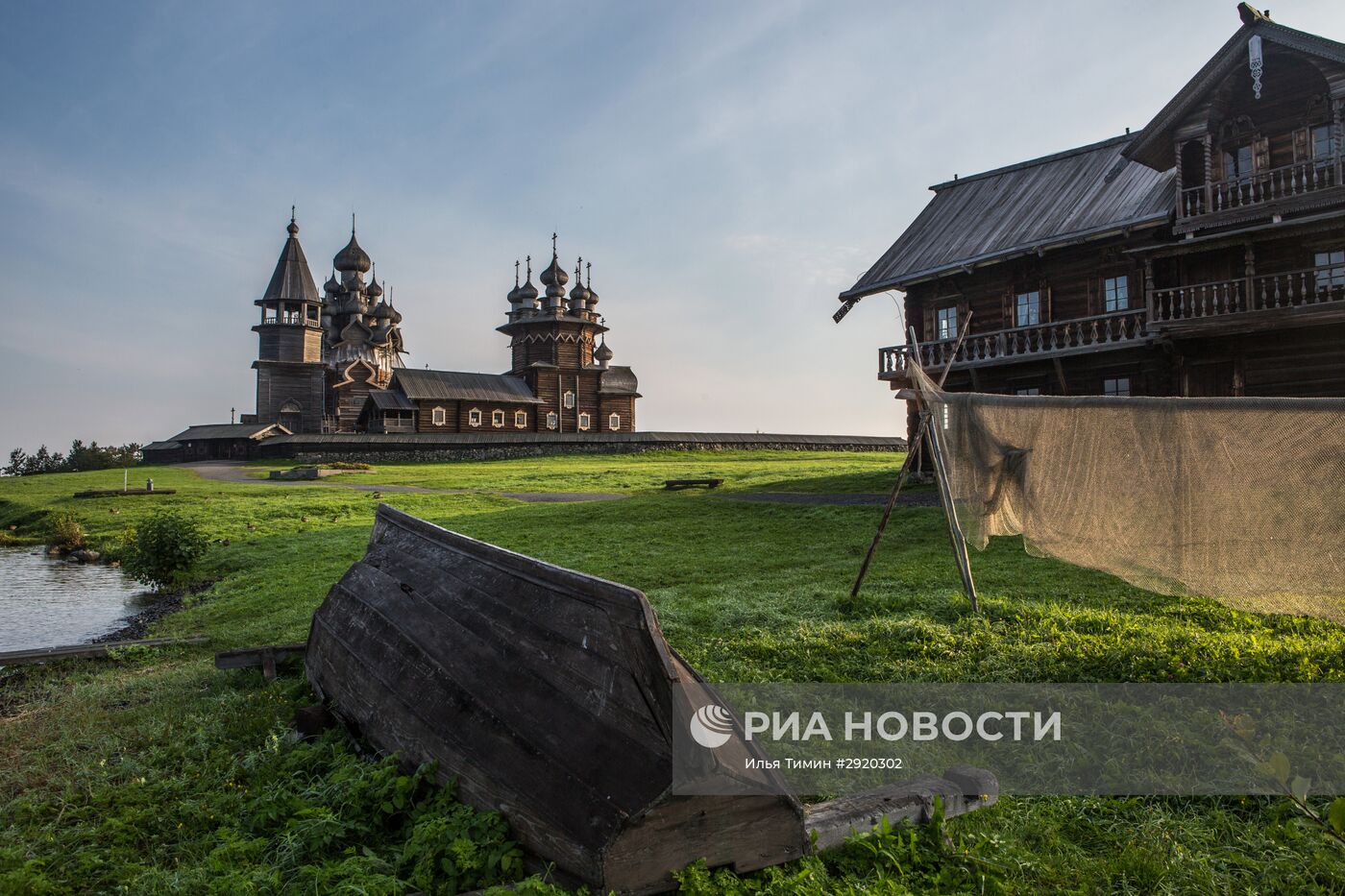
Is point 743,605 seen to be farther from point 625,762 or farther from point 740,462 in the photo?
point 740,462

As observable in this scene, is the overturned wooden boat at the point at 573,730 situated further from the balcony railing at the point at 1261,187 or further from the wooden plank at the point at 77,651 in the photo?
the balcony railing at the point at 1261,187

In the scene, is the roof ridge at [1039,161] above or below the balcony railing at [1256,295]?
above

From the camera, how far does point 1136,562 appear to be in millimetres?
6348

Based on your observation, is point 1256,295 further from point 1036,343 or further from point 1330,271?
point 1036,343

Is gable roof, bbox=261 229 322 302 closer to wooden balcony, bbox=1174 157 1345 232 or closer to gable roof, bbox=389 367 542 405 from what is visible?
gable roof, bbox=389 367 542 405

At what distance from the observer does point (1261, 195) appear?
16.2m

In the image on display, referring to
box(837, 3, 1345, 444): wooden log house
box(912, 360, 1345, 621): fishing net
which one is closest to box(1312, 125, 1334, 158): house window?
box(837, 3, 1345, 444): wooden log house

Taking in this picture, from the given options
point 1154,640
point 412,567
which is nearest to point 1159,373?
point 1154,640

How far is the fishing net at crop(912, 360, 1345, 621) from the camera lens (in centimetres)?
563

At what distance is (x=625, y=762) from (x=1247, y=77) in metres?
20.6

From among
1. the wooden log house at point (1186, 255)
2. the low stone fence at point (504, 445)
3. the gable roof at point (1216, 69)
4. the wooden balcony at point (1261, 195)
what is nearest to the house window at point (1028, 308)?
the wooden log house at point (1186, 255)

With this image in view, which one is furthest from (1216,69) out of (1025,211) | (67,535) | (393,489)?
(67,535)

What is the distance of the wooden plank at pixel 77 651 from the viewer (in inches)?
332

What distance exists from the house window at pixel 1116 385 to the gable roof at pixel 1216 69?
5.00m
